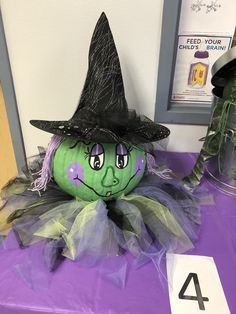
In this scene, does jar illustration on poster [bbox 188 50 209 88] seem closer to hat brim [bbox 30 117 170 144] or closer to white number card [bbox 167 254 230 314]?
hat brim [bbox 30 117 170 144]

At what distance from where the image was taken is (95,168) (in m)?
0.52

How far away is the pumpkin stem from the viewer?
22.0 inches

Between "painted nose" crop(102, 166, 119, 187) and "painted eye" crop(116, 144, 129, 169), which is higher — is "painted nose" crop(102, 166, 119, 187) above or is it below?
below

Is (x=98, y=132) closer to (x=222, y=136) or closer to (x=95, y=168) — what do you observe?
(x=95, y=168)

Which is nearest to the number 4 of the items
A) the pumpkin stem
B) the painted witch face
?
the painted witch face

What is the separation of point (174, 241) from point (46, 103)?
20.5 inches

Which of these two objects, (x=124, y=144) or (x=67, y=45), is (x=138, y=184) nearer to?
(x=124, y=144)

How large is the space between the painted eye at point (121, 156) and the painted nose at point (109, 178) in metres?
0.02

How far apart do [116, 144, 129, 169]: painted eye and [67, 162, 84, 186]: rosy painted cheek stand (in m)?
0.07

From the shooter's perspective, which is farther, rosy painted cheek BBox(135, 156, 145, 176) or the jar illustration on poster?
the jar illustration on poster

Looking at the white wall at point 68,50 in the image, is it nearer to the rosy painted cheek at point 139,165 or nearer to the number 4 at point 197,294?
the rosy painted cheek at point 139,165

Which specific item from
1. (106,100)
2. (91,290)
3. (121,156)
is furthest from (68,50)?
(91,290)

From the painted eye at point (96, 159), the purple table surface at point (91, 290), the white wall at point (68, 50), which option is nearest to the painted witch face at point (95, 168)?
the painted eye at point (96, 159)

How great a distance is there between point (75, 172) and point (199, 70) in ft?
1.49
